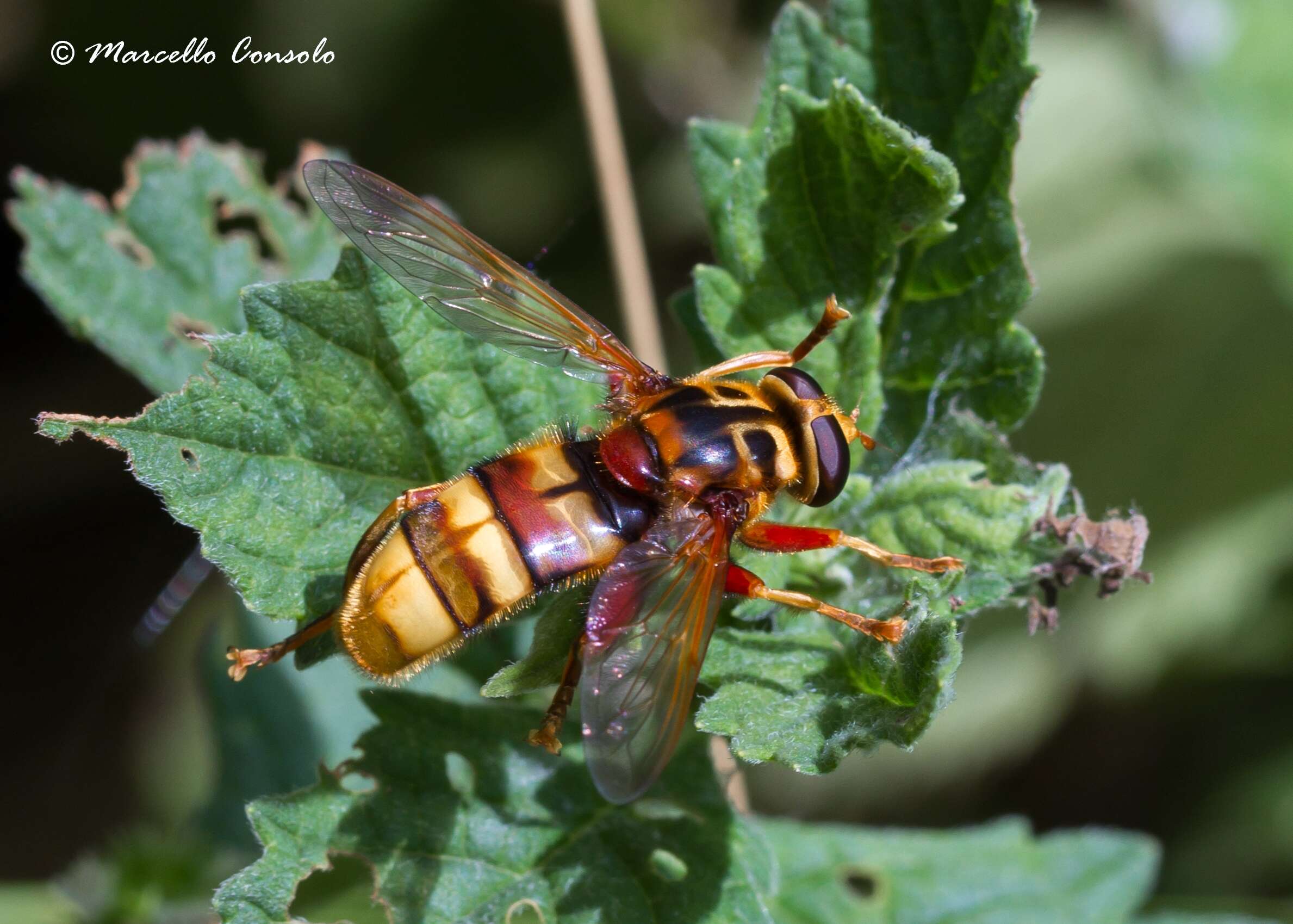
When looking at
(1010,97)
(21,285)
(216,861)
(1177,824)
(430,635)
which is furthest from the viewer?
(21,285)

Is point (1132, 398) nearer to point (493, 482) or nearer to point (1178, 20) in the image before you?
point (1178, 20)

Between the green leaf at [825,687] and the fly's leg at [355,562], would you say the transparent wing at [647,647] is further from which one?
the fly's leg at [355,562]

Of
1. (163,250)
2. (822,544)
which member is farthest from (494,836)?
(163,250)

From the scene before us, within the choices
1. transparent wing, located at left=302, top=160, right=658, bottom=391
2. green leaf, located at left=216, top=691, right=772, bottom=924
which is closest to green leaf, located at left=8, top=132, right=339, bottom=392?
transparent wing, located at left=302, top=160, right=658, bottom=391

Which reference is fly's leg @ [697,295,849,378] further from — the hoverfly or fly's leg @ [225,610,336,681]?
fly's leg @ [225,610,336,681]

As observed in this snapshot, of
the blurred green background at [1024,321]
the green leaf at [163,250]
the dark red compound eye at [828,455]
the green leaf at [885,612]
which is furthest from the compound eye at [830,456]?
the blurred green background at [1024,321]

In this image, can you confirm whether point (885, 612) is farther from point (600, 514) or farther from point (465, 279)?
point (465, 279)

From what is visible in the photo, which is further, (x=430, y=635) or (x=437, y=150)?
(x=437, y=150)

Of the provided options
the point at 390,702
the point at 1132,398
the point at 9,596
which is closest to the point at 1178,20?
the point at 1132,398
